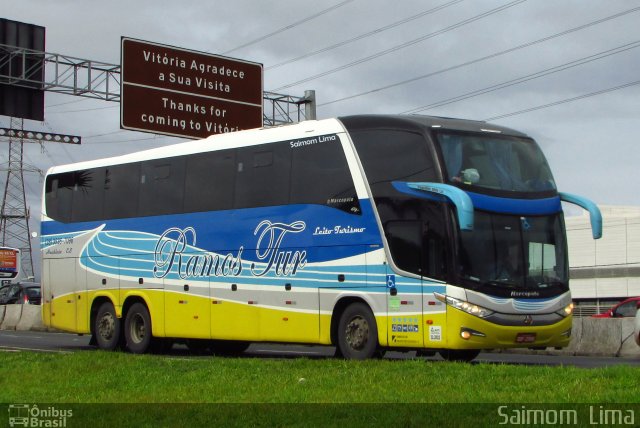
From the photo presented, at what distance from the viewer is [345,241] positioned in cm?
1902

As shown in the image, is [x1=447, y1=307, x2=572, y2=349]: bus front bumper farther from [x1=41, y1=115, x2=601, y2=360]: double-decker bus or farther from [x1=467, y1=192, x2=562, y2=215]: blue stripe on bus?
[x1=467, y1=192, x2=562, y2=215]: blue stripe on bus

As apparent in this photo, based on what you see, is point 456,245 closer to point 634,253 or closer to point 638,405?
point 638,405

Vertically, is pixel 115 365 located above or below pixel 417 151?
A: below

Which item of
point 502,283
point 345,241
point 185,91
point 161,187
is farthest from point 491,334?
point 185,91

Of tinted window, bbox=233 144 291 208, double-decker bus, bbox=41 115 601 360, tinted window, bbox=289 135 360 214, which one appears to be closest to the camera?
double-decker bus, bbox=41 115 601 360

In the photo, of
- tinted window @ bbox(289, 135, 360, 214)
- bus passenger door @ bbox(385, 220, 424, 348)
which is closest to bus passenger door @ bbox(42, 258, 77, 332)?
tinted window @ bbox(289, 135, 360, 214)

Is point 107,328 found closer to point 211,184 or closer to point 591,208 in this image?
point 211,184

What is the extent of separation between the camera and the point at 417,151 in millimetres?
18125

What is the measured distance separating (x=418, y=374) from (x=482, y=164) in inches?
204

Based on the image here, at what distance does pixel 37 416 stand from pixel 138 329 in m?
13.3

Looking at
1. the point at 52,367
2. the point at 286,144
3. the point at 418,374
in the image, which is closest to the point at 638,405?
the point at 418,374

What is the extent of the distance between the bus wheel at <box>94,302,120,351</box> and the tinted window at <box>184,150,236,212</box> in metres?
3.52

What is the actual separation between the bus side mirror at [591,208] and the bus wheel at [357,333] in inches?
155

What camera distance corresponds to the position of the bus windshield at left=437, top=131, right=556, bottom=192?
17984 millimetres
